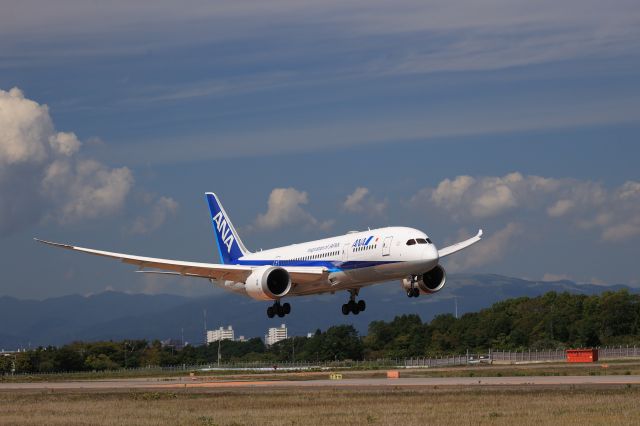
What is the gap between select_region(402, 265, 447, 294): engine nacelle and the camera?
7469 centimetres

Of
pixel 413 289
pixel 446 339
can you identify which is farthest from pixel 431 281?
pixel 446 339

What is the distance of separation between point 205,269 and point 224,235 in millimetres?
15229

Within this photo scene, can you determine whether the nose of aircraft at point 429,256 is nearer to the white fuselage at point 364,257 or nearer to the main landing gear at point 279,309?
the white fuselage at point 364,257

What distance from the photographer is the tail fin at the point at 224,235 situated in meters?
93.2

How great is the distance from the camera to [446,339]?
167250 millimetres

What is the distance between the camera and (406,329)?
18462 centimetres

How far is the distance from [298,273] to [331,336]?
9823 cm

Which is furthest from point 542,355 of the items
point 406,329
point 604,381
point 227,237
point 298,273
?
point 406,329

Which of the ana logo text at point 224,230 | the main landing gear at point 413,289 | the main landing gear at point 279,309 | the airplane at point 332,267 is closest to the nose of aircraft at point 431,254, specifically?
the airplane at point 332,267

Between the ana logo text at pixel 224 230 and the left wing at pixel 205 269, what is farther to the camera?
the ana logo text at pixel 224 230

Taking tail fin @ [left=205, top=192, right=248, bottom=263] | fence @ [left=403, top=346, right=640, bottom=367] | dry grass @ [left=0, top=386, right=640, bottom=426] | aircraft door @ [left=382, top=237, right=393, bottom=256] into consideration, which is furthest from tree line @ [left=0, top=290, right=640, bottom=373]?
dry grass @ [left=0, top=386, right=640, bottom=426]

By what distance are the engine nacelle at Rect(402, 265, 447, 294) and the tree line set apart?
2688 inches

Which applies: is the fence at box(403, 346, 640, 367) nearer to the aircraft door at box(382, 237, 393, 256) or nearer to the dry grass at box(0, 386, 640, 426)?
the aircraft door at box(382, 237, 393, 256)

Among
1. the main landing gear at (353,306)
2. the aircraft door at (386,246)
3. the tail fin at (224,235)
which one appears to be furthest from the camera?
the tail fin at (224,235)
